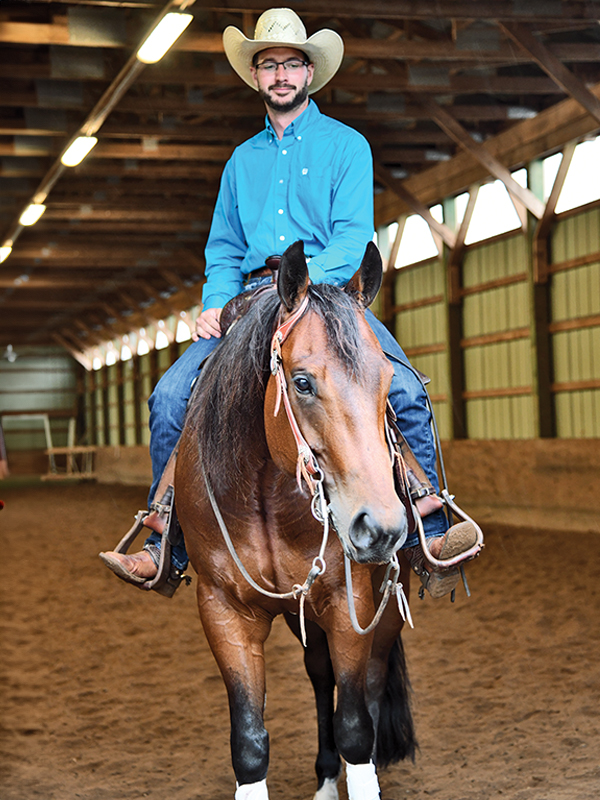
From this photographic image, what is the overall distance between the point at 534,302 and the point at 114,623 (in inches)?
259

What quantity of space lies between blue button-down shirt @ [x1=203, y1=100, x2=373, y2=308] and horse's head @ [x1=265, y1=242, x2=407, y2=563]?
0.56 metres

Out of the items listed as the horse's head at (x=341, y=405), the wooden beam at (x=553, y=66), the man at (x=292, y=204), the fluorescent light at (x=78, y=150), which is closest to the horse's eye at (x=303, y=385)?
the horse's head at (x=341, y=405)

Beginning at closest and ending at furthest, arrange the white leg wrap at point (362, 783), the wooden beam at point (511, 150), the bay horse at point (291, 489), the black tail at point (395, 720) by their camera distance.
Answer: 1. the bay horse at point (291, 489)
2. the white leg wrap at point (362, 783)
3. the black tail at point (395, 720)
4. the wooden beam at point (511, 150)

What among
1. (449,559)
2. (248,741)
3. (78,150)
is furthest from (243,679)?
(78,150)

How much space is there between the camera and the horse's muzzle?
2.02m

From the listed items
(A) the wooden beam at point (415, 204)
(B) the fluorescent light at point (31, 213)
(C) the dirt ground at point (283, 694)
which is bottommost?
(C) the dirt ground at point (283, 694)

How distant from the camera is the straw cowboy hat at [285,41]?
3.09m

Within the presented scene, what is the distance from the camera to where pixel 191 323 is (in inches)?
898

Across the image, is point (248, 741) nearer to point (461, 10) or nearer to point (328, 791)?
point (328, 791)

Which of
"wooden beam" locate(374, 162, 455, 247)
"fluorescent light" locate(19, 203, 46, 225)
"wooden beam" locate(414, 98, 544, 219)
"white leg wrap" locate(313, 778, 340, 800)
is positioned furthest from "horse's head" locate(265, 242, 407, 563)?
"fluorescent light" locate(19, 203, 46, 225)

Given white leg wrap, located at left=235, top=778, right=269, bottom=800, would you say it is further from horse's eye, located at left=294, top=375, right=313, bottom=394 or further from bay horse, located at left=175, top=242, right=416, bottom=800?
horse's eye, located at left=294, top=375, right=313, bottom=394

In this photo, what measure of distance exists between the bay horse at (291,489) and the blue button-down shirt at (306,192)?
0.42m

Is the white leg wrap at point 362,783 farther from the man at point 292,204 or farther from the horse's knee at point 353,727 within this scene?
the man at point 292,204

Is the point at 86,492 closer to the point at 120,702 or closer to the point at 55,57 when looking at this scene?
the point at 55,57
